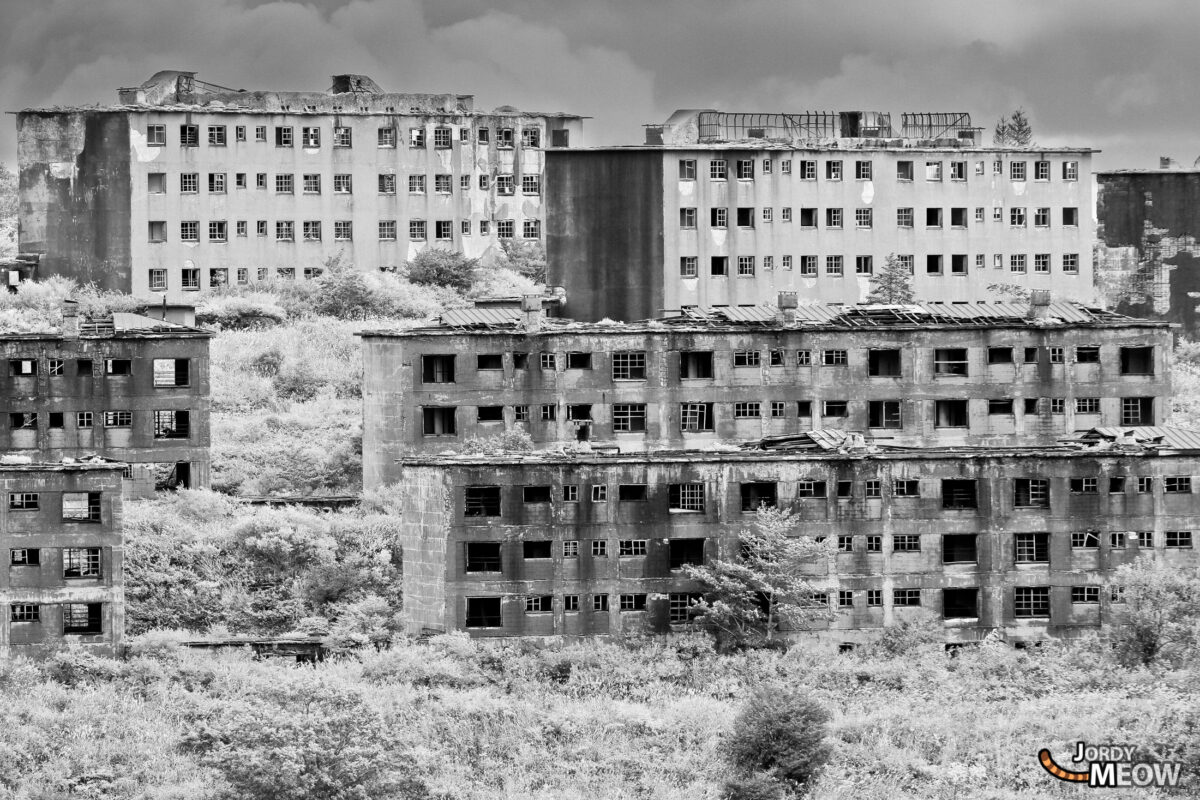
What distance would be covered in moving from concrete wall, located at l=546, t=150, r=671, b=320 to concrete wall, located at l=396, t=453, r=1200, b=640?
3169 centimetres

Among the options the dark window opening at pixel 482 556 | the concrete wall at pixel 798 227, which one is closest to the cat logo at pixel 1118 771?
the dark window opening at pixel 482 556

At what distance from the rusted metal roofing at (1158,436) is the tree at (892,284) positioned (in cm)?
2642

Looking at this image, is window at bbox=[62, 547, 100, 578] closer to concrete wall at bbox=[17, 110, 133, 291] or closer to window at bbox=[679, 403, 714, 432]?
window at bbox=[679, 403, 714, 432]

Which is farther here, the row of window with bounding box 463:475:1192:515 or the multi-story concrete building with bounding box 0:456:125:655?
the row of window with bounding box 463:475:1192:515

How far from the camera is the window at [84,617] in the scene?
90375 mm

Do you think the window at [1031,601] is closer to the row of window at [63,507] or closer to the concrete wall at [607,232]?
the row of window at [63,507]

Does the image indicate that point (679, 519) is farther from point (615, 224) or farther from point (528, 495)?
→ point (615, 224)

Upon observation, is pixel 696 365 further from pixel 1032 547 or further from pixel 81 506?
pixel 81 506

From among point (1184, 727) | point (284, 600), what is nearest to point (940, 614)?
point (1184, 727)

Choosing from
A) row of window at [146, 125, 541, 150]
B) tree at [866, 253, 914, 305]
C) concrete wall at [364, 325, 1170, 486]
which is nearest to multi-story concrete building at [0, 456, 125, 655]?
concrete wall at [364, 325, 1170, 486]

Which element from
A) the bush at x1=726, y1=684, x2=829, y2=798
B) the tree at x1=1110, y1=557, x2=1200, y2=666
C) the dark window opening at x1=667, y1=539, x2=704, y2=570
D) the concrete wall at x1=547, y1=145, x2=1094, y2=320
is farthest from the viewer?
the concrete wall at x1=547, y1=145, x2=1094, y2=320

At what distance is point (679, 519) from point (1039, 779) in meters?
19.2

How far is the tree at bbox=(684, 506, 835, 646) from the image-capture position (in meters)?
91.9

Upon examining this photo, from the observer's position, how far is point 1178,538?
9550 centimetres
